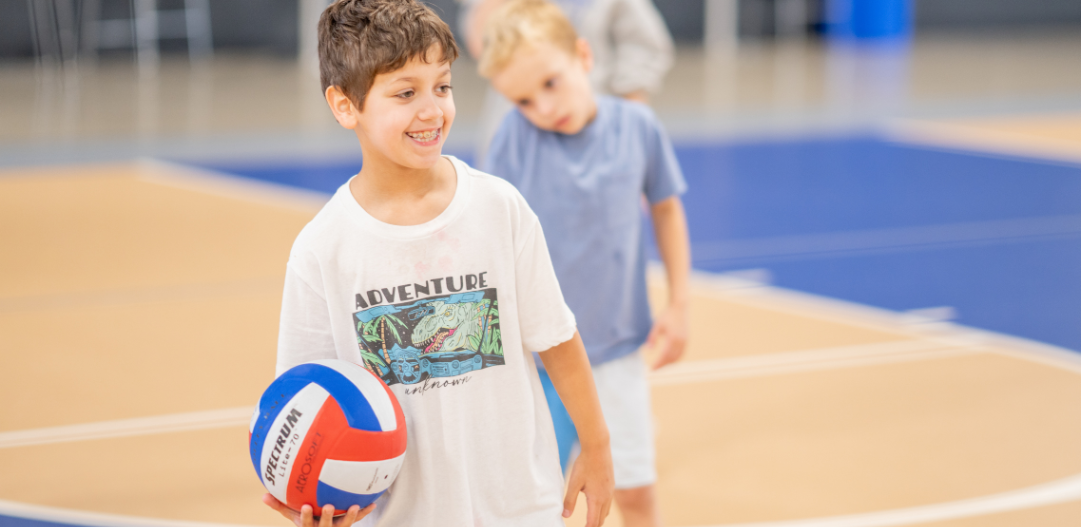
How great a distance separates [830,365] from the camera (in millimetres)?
3814

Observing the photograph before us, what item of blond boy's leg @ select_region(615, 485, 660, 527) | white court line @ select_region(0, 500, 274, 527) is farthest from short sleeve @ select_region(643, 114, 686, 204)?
white court line @ select_region(0, 500, 274, 527)

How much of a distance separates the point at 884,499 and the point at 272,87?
1035 centimetres

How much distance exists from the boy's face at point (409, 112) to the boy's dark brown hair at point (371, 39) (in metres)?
0.01

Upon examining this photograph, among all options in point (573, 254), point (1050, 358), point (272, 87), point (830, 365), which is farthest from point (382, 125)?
point (272, 87)

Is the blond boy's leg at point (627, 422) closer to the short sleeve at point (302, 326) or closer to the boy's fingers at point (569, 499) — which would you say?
the boy's fingers at point (569, 499)

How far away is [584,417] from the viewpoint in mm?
1627

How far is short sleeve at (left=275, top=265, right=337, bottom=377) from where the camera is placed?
4.94 feet

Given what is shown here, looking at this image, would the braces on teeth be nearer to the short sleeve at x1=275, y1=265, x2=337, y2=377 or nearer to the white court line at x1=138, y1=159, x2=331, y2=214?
the short sleeve at x1=275, y1=265, x2=337, y2=377

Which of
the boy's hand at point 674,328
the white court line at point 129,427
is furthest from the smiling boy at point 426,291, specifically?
the white court line at point 129,427

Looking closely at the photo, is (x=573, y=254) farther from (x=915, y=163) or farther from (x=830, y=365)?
(x=915, y=163)

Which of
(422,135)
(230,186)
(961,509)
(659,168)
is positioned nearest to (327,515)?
(422,135)

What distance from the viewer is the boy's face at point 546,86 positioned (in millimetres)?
2133

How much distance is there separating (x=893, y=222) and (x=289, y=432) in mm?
4978

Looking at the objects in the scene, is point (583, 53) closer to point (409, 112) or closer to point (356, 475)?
point (409, 112)
